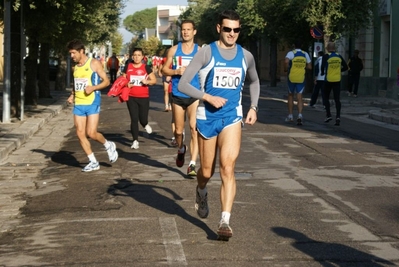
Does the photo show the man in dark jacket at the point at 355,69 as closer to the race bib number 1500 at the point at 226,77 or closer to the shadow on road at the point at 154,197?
the shadow on road at the point at 154,197

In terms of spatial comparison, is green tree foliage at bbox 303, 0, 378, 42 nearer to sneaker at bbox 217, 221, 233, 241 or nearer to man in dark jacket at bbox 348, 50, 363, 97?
man in dark jacket at bbox 348, 50, 363, 97

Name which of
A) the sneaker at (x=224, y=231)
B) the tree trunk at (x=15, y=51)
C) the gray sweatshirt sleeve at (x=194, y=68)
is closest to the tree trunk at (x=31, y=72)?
the tree trunk at (x=15, y=51)

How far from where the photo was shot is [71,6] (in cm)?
2059

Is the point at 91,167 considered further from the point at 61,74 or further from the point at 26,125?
the point at 61,74

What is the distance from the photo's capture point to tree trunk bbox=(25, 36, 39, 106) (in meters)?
24.8

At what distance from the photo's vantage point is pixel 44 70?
1158 inches

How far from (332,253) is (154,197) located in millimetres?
3141

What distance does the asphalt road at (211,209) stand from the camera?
666 centimetres

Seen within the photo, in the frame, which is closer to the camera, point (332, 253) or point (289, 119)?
point (332, 253)

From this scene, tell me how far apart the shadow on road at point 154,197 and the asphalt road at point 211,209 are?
0.01 metres

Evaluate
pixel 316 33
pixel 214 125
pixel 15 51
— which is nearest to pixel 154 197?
pixel 214 125

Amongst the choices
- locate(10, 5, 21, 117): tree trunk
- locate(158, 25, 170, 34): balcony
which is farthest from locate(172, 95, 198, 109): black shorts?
locate(158, 25, 170, 34): balcony

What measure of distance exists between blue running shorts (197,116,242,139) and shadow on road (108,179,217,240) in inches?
34.2

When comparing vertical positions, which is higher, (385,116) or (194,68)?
(194,68)
